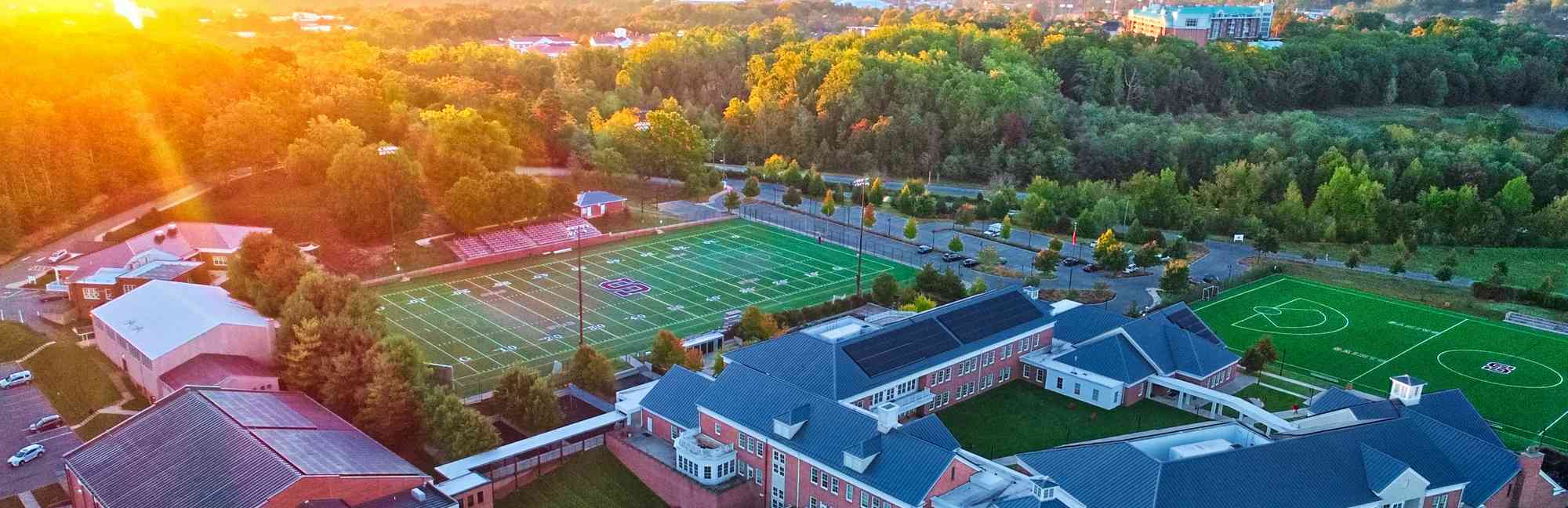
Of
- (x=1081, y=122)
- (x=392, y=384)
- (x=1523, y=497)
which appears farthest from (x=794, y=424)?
(x=1081, y=122)

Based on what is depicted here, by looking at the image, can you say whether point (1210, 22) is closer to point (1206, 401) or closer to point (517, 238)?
point (517, 238)

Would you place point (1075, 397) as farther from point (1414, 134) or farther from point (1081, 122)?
point (1414, 134)

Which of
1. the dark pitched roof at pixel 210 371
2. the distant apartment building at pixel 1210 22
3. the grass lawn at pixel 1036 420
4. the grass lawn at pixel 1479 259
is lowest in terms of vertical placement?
the grass lawn at pixel 1036 420

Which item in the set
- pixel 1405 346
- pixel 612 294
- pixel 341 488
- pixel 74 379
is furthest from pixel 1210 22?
pixel 341 488

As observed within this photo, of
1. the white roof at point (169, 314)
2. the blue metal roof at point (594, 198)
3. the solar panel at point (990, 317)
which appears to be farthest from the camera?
the blue metal roof at point (594, 198)

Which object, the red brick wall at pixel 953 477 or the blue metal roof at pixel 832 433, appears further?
the blue metal roof at pixel 832 433

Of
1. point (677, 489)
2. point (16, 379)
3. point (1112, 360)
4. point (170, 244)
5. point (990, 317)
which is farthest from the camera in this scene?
point (170, 244)

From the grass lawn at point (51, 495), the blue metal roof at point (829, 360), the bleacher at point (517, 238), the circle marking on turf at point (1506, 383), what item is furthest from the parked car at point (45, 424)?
the circle marking on turf at point (1506, 383)

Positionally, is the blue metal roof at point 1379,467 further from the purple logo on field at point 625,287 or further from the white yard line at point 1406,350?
the purple logo on field at point 625,287
